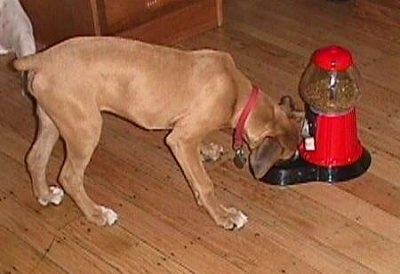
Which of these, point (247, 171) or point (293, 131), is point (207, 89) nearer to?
point (293, 131)

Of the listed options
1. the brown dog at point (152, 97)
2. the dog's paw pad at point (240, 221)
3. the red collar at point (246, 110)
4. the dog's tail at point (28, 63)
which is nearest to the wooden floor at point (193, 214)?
the dog's paw pad at point (240, 221)

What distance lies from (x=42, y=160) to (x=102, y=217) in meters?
0.23

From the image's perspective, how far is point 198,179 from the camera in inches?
88.9

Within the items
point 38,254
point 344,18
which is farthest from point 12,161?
point 344,18

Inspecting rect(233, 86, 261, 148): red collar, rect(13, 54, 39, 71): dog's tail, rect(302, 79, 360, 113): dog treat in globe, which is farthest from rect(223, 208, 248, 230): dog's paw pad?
rect(13, 54, 39, 71): dog's tail

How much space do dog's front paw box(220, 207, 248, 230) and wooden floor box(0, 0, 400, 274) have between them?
18mm

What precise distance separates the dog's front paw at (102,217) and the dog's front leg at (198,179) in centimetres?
23

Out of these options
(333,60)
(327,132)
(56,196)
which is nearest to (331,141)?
(327,132)

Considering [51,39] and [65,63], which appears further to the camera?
[51,39]

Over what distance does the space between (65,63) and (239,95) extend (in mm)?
434

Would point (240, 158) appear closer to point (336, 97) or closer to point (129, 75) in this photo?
point (336, 97)

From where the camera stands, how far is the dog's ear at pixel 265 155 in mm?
2221

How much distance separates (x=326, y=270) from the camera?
2.16 metres

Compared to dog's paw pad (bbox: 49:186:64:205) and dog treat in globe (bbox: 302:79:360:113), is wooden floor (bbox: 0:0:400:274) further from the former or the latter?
dog treat in globe (bbox: 302:79:360:113)
